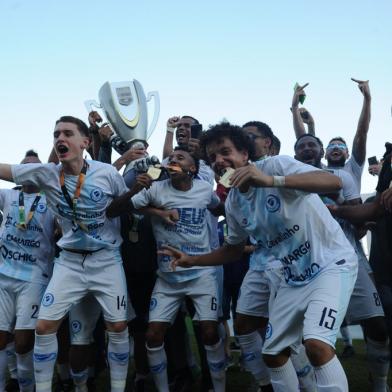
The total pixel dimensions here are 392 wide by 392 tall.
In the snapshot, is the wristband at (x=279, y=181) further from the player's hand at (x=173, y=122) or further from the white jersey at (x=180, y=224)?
the player's hand at (x=173, y=122)

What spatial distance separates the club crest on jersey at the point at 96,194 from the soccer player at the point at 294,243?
1.34 metres

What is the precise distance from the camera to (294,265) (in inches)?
141

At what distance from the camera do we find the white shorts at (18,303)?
16.4 ft

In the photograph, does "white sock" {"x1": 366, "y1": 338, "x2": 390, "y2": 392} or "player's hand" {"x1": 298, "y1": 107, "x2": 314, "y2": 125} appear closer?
"white sock" {"x1": 366, "y1": 338, "x2": 390, "y2": 392}

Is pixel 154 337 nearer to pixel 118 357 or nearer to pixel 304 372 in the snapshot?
pixel 118 357

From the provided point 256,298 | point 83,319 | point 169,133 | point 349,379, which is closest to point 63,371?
point 83,319

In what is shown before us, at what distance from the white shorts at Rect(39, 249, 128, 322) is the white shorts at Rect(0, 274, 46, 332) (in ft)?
1.41

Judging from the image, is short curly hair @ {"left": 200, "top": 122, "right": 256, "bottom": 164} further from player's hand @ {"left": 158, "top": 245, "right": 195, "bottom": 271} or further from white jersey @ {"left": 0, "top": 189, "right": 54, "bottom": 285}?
white jersey @ {"left": 0, "top": 189, "right": 54, "bottom": 285}

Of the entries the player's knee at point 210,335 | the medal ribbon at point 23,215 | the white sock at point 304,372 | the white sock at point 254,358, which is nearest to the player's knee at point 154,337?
the player's knee at point 210,335

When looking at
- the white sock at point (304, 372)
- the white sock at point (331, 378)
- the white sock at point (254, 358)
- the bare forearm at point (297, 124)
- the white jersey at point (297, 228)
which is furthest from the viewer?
the bare forearm at point (297, 124)

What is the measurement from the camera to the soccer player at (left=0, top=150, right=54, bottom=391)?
5.00 metres

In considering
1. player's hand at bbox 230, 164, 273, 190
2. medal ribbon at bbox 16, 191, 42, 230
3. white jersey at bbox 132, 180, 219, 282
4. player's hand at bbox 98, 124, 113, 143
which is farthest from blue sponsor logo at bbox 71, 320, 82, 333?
player's hand at bbox 230, 164, 273, 190

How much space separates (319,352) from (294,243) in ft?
2.52

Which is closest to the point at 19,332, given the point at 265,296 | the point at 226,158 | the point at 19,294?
the point at 19,294
